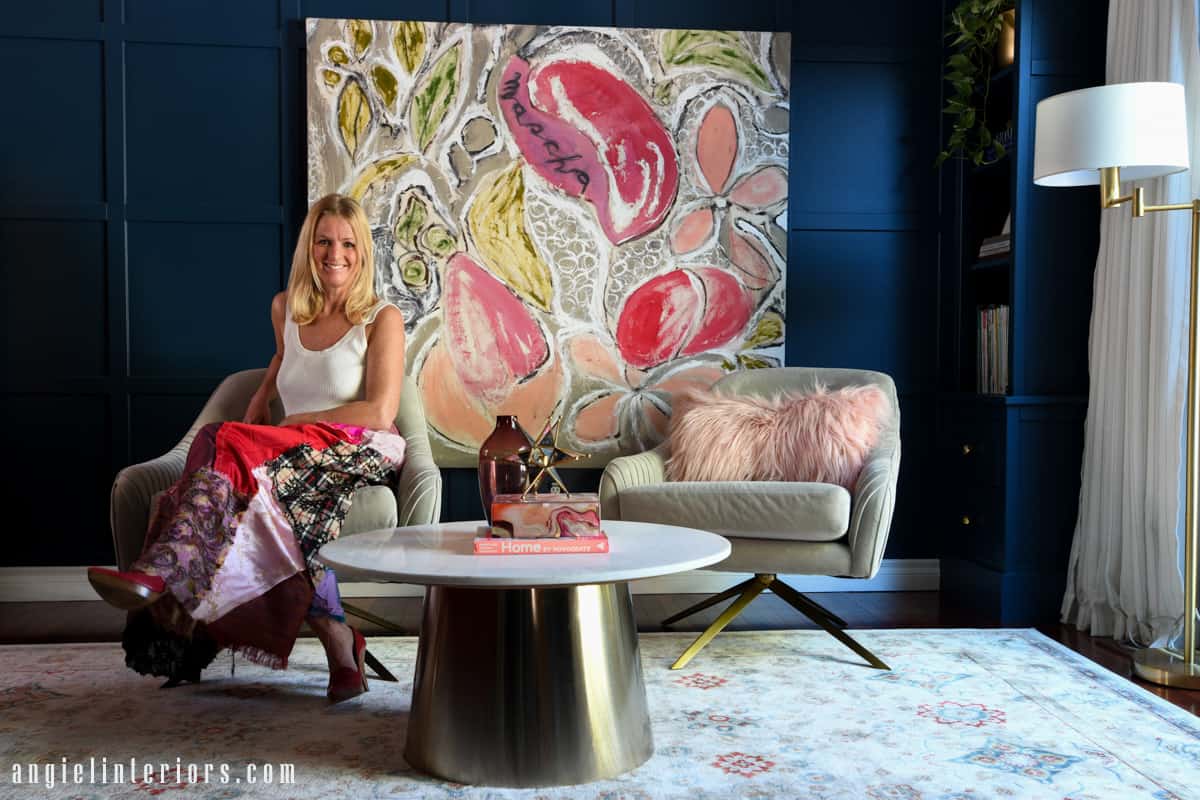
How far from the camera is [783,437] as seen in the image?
3.32m

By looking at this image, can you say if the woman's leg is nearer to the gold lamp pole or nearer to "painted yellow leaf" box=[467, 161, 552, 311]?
"painted yellow leaf" box=[467, 161, 552, 311]

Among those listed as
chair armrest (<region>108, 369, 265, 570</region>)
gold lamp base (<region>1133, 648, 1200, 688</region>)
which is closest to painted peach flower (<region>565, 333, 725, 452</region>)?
chair armrest (<region>108, 369, 265, 570</region>)

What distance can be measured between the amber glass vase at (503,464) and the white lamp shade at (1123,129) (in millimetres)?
1755

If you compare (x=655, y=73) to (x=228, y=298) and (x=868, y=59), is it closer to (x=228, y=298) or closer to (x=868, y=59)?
(x=868, y=59)

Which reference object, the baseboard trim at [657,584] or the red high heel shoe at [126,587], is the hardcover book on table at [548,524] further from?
the baseboard trim at [657,584]

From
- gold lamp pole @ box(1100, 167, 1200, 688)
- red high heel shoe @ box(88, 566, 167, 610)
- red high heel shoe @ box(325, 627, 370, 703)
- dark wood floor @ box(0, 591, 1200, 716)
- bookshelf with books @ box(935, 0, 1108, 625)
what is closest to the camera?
red high heel shoe @ box(88, 566, 167, 610)

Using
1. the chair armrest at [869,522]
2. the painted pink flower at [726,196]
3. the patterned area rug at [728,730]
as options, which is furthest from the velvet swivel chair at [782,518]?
the painted pink flower at [726,196]

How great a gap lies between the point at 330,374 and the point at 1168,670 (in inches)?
96.6

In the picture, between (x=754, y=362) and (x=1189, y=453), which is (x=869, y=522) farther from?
(x=754, y=362)

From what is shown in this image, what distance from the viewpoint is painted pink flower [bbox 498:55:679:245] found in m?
3.93

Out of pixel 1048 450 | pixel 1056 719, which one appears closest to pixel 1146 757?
pixel 1056 719

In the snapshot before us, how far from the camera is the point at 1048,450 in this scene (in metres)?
3.59

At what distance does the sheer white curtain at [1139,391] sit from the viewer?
3.14 m

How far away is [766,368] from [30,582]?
2.83 meters
